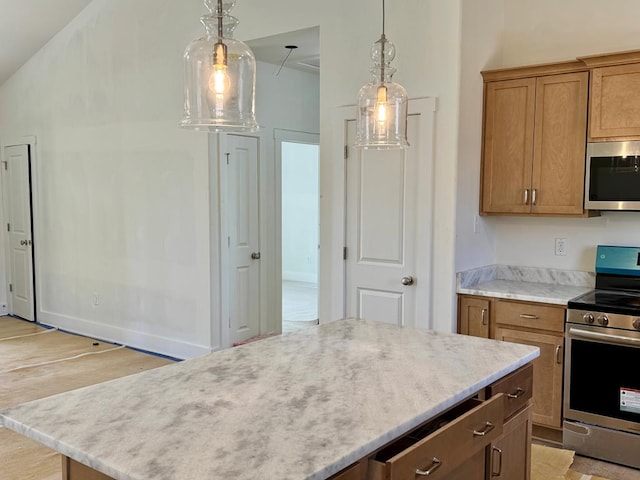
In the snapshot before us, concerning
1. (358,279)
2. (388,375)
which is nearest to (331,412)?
(388,375)

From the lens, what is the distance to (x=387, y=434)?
4.80ft

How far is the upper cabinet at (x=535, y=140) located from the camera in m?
3.67

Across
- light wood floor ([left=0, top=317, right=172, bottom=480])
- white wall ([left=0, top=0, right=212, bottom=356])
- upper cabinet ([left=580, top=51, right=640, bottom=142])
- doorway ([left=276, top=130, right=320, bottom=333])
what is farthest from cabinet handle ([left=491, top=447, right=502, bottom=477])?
doorway ([left=276, top=130, right=320, bottom=333])

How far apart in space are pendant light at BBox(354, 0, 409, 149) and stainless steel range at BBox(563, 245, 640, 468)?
5.32 ft

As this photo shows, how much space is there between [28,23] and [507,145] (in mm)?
4801

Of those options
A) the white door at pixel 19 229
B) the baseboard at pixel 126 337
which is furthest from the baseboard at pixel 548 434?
the white door at pixel 19 229

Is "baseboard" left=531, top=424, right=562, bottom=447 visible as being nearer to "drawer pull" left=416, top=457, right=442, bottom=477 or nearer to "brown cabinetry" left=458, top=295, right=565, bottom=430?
"brown cabinetry" left=458, top=295, right=565, bottom=430

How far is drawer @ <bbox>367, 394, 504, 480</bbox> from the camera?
1479mm

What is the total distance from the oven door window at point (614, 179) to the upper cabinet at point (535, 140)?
0.08 m

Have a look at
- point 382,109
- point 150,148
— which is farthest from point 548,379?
point 150,148

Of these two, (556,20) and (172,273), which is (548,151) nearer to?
(556,20)

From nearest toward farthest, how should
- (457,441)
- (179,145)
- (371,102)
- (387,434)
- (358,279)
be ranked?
(387,434), (457,441), (371,102), (358,279), (179,145)

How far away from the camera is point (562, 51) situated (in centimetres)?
397

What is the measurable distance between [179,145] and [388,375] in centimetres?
373
